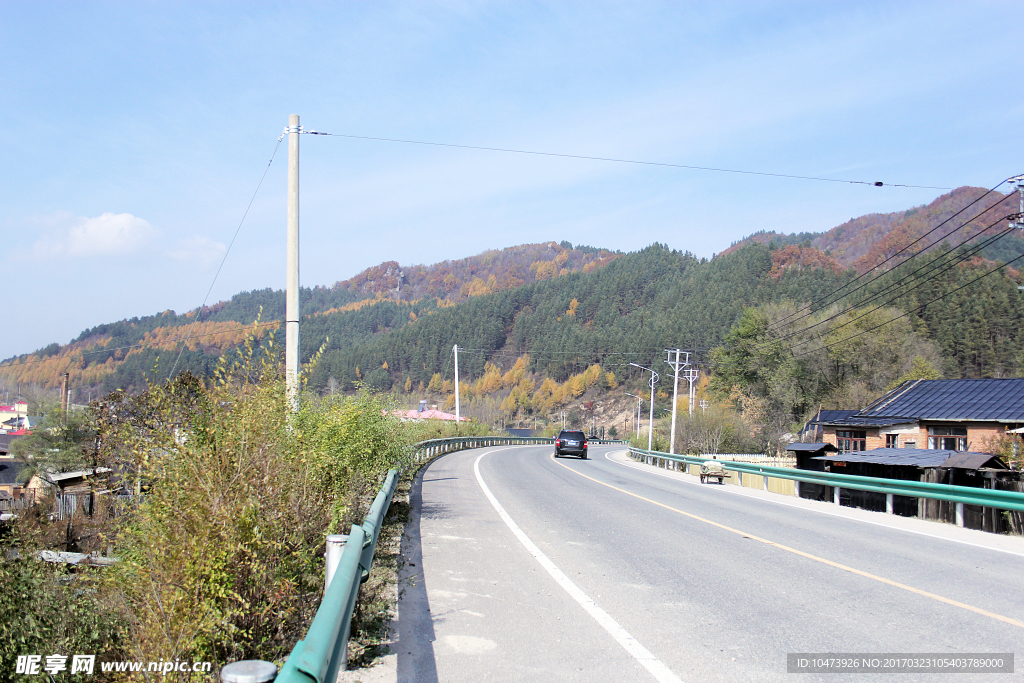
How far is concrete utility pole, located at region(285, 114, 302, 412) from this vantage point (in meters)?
12.5

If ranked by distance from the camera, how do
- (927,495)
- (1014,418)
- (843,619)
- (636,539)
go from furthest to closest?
(1014,418), (927,495), (636,539), (843,619)

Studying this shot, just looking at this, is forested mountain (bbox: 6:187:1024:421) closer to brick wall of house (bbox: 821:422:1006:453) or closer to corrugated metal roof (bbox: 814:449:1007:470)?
brick wall of house (bbox: 821:422:1006:453)

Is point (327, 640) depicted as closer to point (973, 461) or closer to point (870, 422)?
point (973, 461)

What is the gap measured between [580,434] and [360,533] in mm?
41072

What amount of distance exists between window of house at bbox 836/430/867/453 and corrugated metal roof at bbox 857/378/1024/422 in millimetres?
1399

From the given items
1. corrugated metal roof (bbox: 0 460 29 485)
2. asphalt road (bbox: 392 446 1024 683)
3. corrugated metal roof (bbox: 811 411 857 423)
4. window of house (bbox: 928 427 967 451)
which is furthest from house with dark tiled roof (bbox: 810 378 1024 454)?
corrugated metal roof (bbox: 0 460 29 485)

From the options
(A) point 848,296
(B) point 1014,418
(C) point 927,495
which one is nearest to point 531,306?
(A) point 848,296

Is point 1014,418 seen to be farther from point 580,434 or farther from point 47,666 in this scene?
point 47,666

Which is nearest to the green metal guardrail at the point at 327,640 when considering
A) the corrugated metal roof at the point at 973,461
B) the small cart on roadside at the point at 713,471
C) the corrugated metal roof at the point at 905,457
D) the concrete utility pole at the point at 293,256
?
the concrete utility pole at the point at 293,256

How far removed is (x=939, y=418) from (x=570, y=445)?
20.1m

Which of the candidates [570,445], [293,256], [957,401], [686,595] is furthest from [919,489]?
[570,445]

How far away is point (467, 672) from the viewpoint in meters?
4.95

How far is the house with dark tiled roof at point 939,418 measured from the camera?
3378cm

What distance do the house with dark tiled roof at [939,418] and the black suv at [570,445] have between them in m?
15.3
